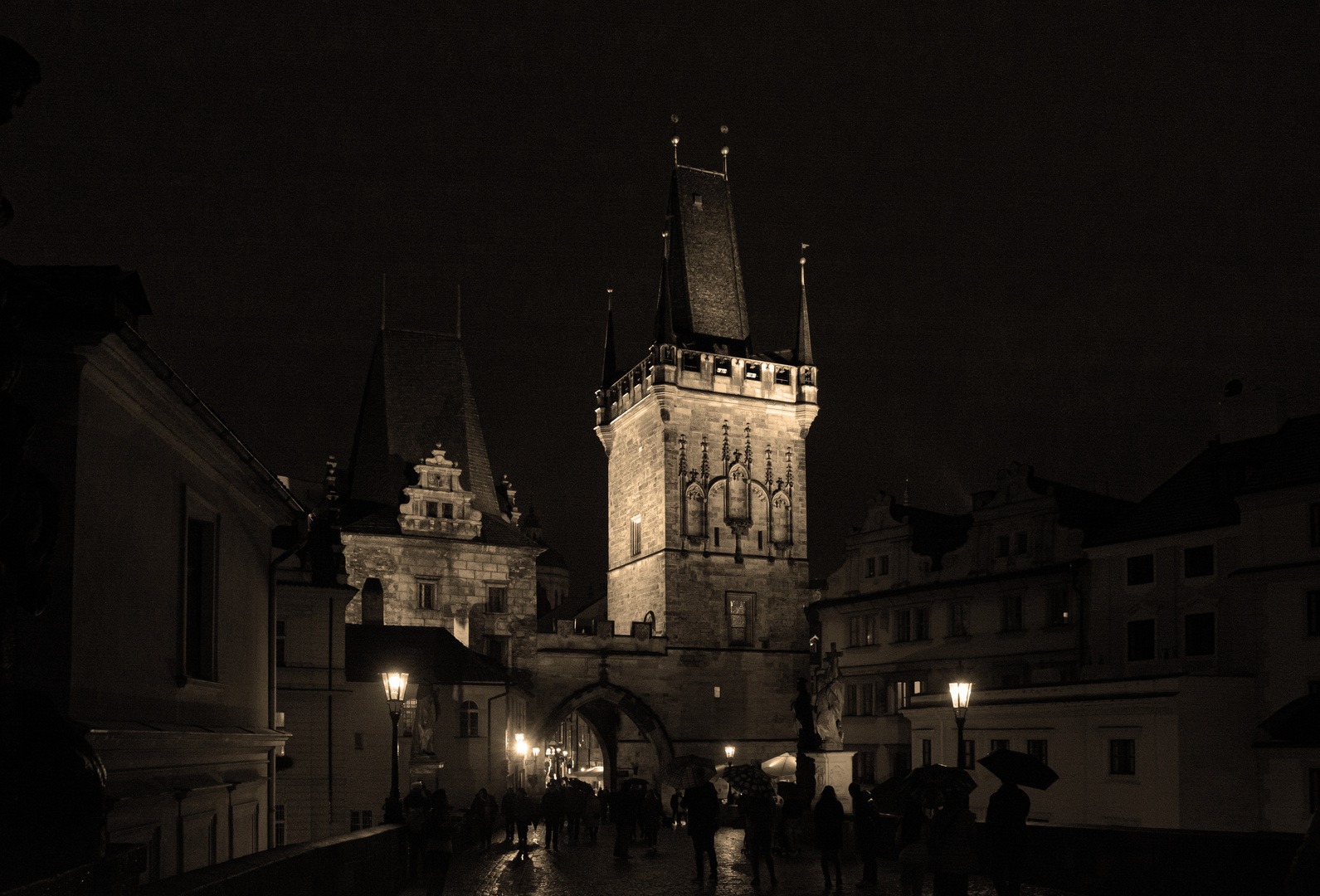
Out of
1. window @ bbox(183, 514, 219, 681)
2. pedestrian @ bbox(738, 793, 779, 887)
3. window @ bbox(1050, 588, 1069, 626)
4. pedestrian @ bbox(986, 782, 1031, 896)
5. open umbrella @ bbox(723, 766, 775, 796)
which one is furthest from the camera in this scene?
window @ bbox(1050, 588, 1069, 626)

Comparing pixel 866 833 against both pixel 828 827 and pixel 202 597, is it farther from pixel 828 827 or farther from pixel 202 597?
pixel 202 597

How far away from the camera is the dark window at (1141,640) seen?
35.4 m

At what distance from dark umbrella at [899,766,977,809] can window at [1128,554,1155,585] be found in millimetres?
21129

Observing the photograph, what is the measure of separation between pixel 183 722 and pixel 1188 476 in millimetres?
28908

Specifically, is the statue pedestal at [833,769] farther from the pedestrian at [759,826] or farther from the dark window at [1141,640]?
the pedestrian at [759,826]

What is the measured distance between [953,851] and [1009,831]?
60 centimetres

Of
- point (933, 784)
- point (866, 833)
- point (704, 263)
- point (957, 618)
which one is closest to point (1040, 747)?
point (957, 618)

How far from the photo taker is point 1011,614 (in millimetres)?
40406

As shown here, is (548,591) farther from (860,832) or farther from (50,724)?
(50,724)

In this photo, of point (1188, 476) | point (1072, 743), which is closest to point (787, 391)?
point (1188, 476)

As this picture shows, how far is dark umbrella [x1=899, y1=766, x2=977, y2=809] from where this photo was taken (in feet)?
52.0

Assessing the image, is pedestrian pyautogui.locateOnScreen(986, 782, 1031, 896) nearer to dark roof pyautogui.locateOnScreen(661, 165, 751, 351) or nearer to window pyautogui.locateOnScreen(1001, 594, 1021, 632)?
window pyautogui.locateOnScreen(1001, 594, 1021, 632)

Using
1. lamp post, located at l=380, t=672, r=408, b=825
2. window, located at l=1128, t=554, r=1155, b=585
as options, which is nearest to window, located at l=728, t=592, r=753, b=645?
window, located at l=1128, t=554, r=1155, b=585

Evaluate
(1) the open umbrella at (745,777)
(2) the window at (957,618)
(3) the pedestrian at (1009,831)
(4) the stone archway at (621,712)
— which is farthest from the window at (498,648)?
(3) the pedestrian at (1009,831)
